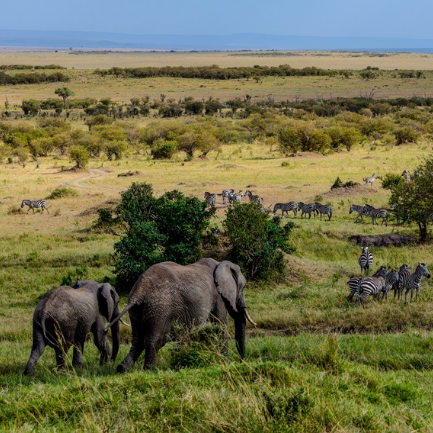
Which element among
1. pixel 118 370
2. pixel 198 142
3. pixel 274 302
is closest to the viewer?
pixel 118 370

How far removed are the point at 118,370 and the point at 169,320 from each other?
0.92 metres

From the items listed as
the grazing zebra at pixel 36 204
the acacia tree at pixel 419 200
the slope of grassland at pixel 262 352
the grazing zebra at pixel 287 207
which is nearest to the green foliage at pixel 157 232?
the slope of grassland at pixel 262 352

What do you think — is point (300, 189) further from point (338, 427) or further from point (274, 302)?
point (338, 427)

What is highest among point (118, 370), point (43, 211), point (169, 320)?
point (169, 320)

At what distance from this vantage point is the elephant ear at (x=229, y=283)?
9.34 meters

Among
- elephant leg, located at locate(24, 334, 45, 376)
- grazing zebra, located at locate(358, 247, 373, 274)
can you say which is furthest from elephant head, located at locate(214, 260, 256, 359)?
grazing zebra, located at locate(358, 247, 373, 274)

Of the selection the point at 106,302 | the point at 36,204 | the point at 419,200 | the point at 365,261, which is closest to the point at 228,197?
the point at 36,204

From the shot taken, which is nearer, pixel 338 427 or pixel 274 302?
pixel 338 427

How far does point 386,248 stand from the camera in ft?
65.1

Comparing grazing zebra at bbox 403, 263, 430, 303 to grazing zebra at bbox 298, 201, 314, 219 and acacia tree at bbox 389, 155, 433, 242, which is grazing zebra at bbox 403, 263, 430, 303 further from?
grazing zebra at bbox 298, 201, 314, 219

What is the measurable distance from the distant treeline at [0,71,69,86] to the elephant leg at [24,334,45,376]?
110256 millimetres

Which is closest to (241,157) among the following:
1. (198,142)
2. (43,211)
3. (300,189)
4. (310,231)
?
(198,142)

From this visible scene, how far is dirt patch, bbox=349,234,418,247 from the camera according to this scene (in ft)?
66.4

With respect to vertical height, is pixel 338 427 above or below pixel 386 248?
above
